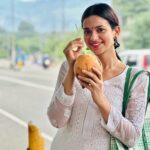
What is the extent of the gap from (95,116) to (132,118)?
0.08 m

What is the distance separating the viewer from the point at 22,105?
6.89 feet

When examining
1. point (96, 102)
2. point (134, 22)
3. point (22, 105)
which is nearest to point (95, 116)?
point (96, 102)

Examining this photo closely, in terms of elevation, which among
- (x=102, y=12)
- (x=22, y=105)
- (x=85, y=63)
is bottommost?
(x=22, y=105)

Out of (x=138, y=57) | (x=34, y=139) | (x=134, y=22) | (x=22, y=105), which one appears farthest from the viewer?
(x=138, y=57)

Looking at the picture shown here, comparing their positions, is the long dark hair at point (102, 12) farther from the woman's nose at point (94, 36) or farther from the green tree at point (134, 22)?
the green tree at point (134, 22)

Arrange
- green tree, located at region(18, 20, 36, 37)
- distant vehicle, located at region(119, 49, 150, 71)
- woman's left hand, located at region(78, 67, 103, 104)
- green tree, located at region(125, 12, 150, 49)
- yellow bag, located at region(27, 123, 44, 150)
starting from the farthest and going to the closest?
distant vehicle, located at region(119, 49, 150, 71)
green tree, located at region(125, 12, 150, 49)
green tree, located at region(18, 20, 36, 37)
yellow bag, located at region(27, 123, 44, 150)
woman's left hand, located at region(78, 67, 103, 104)

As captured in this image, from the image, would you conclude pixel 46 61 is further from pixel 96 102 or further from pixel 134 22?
pixel 96 102

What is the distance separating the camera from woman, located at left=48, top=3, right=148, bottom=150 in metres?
0.80

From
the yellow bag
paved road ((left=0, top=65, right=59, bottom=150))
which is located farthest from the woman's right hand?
paved road ((left=0, top=65, right=59, bottom=150))

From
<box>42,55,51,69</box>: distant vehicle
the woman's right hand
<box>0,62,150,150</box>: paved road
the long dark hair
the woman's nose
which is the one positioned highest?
the long dark hair

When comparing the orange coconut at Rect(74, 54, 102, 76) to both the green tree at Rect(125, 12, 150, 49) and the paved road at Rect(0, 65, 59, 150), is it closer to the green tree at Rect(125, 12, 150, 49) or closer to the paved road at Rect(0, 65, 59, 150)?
the paved road at Rect(0, 65, 59, 150)

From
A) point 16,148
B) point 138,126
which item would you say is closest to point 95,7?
point 138,126

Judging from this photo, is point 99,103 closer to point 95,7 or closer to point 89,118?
point 89,118

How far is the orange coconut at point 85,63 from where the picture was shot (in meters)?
0.76
